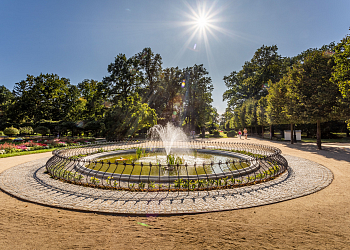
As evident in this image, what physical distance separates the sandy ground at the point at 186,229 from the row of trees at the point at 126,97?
26584mm

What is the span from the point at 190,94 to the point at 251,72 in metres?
17.6

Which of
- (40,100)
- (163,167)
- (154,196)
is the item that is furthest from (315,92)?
(40,100)

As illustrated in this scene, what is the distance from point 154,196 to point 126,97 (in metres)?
34.0

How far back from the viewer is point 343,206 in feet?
18.6

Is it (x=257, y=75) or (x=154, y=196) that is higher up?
(x=257, y=75)

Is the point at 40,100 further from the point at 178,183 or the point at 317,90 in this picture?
the point at 317,90

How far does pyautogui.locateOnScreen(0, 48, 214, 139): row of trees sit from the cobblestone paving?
23997 millimetres

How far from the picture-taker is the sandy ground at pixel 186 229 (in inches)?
152

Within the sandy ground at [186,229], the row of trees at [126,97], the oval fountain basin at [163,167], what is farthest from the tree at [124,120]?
the sandy ground at [186,229]

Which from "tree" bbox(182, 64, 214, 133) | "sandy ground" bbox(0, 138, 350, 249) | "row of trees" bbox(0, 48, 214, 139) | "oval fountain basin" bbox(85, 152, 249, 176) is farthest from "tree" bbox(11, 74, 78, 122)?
"sandy ground" bbox(0, 138, 350, 249)

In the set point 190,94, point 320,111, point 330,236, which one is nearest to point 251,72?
point 190,94

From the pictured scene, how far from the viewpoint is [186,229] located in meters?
4.43

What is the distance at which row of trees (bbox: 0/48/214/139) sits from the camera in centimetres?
3803

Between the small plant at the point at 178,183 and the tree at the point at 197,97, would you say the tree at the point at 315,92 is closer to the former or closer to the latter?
the small plant at the point at 178,183
